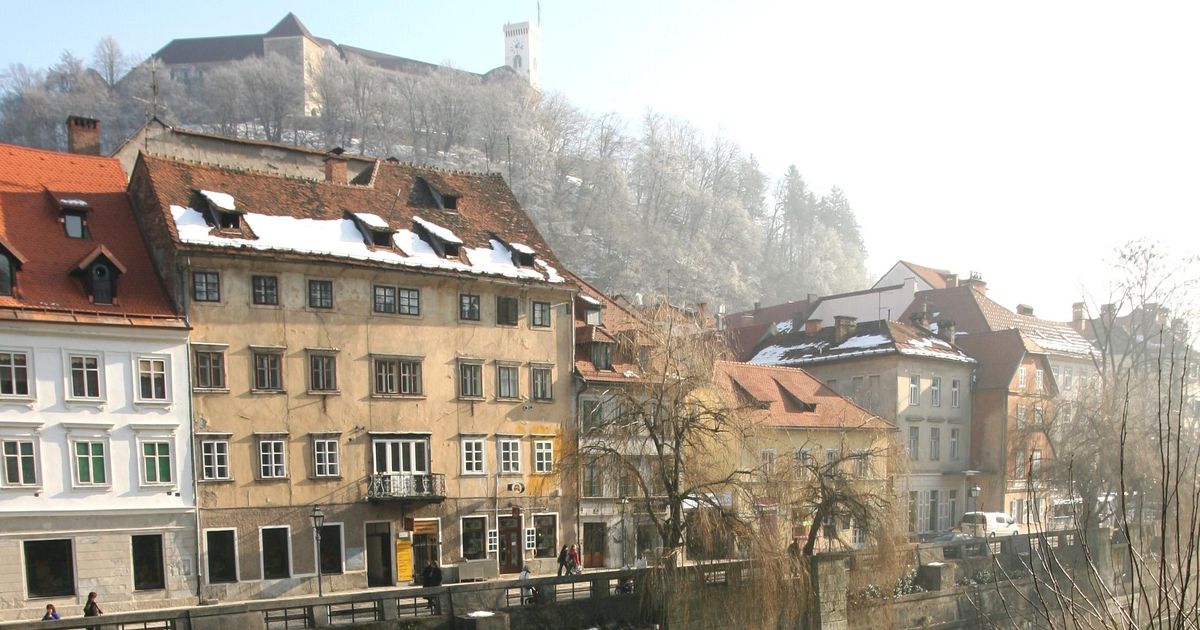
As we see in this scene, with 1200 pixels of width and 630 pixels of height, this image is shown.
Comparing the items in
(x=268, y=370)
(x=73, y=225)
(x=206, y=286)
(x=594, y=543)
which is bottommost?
(x=594, y=543)

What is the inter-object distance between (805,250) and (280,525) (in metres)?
114

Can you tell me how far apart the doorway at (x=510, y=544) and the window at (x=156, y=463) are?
10.8 meters

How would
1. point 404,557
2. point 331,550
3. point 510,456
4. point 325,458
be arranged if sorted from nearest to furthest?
point 331,550 → point 325,458 → point 404,557 → point 510,456

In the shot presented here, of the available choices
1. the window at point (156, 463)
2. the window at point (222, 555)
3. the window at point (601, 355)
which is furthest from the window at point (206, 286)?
the window at point (601, 355)

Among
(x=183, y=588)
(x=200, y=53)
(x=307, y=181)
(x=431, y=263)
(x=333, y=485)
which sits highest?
(x=200, y=53)

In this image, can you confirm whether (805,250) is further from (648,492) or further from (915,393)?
(648,492)

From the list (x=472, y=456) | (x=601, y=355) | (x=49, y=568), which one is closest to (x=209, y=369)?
(x=49, y=568)

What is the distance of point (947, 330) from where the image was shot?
54.6 m

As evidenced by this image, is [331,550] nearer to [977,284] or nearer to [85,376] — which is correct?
[85,376]

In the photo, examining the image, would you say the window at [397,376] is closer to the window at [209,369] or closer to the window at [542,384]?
the window at [542,384]

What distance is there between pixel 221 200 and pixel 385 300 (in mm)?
5680

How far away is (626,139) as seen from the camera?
136 m

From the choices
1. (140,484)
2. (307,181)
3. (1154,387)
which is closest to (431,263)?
(307,181)

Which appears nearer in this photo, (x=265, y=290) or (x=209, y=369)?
(x=209, y=369)
